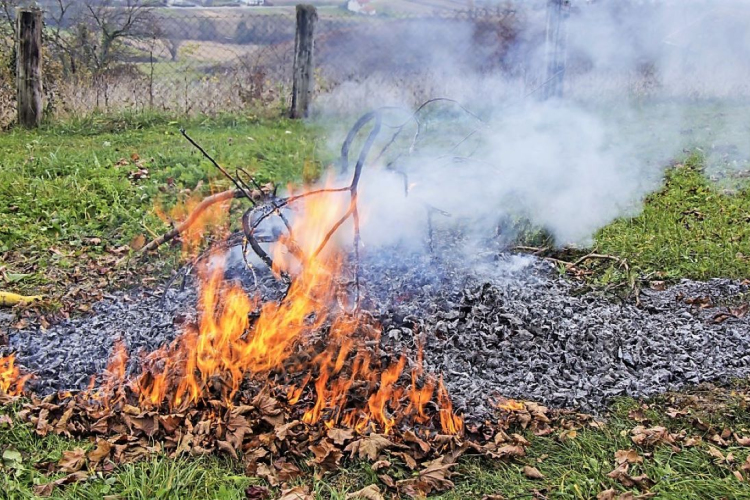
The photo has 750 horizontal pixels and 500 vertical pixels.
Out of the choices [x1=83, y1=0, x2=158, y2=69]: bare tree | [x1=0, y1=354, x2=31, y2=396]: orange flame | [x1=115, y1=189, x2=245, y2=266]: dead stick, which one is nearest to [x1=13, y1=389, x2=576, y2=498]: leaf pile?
[x1=0, y1=354, x2=31, y2=396]: orange flame

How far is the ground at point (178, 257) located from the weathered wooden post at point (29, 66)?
455mm

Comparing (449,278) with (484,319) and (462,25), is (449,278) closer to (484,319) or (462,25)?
(484,319)

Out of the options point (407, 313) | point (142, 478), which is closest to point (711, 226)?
point (407, 313)

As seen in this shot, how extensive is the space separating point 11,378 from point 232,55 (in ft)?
32.3

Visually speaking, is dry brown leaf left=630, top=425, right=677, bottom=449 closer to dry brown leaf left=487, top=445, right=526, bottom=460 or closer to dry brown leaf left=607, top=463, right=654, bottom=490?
dry brown leaf left=607, top=463, right=654, bottom=490

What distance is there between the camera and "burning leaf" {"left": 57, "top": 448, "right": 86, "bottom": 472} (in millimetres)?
3133

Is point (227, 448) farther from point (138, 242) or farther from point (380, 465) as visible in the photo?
point (138, 242)

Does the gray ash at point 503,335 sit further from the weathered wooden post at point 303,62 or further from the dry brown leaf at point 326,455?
the weathered wooden post at point 303,62

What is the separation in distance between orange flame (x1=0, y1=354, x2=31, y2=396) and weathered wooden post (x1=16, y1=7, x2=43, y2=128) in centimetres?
694

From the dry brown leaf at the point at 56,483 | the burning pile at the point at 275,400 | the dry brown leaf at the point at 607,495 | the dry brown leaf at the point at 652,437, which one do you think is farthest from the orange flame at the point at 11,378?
the dry brown leaf at the point at 652,437

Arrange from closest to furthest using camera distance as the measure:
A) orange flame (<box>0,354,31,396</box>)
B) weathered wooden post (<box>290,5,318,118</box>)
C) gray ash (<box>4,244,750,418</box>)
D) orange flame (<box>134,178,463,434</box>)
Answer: orange flame (<box>134,178,463,434</box>) → orange flame (<box>0,354,31,396</box>) → gray ash (<box>4,244,750,418</box>) → weathered wooden post (<box>290,5,318,118</box>)

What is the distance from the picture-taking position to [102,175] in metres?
7.18

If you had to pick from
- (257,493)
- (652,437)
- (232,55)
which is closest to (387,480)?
(257,493)

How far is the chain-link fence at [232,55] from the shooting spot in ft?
34.9
